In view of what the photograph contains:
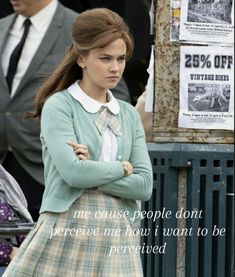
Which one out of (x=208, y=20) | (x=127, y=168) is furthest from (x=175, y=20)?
(x=127, y=168)

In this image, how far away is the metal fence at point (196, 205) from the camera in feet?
22.9

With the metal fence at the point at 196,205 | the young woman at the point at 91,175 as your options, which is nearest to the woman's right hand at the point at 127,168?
the young woman at the point at 91,175

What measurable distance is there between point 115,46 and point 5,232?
1120 mm

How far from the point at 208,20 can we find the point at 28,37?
2517mm

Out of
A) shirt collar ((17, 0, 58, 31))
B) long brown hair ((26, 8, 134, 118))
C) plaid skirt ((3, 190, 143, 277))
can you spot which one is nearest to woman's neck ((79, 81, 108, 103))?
long brown hair ((26, 8, 134, 118))

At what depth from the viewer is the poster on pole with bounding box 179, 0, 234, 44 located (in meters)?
7.00

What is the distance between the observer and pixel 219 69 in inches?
276

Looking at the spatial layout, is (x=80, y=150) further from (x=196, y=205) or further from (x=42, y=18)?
(x=42, y=18)

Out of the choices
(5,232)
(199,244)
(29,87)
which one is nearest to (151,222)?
(199,244)

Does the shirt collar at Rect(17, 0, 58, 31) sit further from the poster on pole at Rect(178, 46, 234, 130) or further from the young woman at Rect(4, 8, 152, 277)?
the young woman at Rect(4, 8, 152, 277)

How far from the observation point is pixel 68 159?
20.1ft

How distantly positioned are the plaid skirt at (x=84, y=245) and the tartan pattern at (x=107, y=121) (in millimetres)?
308

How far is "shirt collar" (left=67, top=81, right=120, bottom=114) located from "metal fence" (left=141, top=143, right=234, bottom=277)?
74 cm

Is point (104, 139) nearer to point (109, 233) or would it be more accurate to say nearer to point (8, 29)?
point (109, 233)
